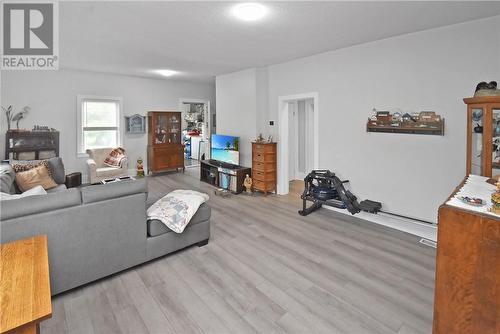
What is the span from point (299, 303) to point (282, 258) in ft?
2.51

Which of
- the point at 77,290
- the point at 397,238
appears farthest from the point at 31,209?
the point at 397,238

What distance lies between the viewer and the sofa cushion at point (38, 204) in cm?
201

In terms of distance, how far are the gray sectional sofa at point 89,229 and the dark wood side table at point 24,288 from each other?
0.59 m

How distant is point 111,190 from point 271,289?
1.67m

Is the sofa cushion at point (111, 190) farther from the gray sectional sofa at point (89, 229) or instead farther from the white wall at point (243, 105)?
the white wall at point (243, 105)

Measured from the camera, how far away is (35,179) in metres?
3.89

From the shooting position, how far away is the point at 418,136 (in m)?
3.51

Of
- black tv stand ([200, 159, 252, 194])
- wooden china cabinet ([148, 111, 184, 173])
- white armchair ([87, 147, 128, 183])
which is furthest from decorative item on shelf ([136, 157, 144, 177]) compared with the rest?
black tv stand ([200, 159, 252, 194])

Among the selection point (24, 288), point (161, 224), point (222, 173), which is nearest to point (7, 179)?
point (161, 224)

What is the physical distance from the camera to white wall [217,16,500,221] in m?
3.13

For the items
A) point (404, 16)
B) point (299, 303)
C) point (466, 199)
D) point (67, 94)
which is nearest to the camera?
point (466, 199)

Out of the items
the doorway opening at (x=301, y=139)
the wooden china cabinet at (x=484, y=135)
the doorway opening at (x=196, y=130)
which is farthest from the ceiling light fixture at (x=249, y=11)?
the doorway opening at (x=196, y=130)

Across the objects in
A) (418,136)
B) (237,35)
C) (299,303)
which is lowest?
(299,303)

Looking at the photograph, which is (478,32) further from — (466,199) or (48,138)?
(48,138)
